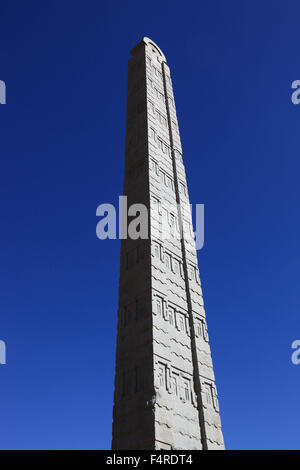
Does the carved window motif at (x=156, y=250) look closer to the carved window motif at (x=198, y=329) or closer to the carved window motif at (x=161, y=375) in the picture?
the carved window motif at (x=198, y=329)

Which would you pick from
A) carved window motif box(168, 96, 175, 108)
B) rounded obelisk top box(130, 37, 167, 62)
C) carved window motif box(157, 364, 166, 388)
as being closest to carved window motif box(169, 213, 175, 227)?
carved window motif box(157, 364, 166, 388)

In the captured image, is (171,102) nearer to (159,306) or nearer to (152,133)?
(152,133)

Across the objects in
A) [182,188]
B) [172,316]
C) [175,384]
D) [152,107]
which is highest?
[152,107]

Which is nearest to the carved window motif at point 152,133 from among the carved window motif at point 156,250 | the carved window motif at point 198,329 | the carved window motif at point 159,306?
the carved window motif at point 156,250

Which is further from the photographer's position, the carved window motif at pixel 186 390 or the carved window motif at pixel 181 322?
the carved window motif at pixel 181 322

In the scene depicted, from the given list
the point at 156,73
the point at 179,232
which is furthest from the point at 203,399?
the point at 156,73

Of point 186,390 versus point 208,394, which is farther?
point 208,394

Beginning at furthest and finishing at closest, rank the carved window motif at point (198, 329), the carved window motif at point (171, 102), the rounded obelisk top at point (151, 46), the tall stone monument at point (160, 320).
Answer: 1. the rounded obelisk top at point (151, 46)
2. the carved window motif at point (171, 102)
3. the carved window motif at point (198, 329)
4. the tall stone monument at point (160, 320)

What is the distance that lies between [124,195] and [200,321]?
22.6ft

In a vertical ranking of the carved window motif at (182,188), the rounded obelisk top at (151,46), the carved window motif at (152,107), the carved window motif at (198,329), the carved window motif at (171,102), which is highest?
the rounded obelisk top at (151,46)

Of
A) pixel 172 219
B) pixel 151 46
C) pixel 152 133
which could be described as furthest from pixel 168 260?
pixel 151 46

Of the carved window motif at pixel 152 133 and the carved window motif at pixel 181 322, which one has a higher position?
the carved window motif at pixel 152 133

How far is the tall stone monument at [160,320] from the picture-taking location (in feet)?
39.8

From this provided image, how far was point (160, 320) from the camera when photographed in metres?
14.1
